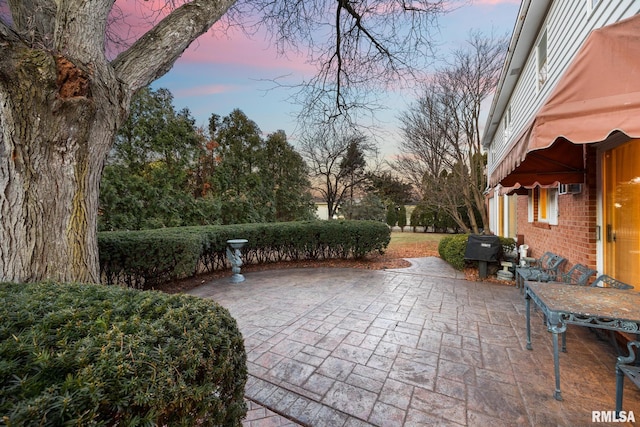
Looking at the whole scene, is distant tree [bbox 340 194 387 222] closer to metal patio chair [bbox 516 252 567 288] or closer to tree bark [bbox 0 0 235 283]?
metal patio chair [bbox 516 252 567 288]

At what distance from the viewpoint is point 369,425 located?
1.93m

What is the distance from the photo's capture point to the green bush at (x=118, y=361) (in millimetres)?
775

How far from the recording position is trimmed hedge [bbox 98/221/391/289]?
4.86 m

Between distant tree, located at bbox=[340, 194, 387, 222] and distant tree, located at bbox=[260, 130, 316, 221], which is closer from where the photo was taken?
distant tree, located at bbox=[260, 130, 316, 221]

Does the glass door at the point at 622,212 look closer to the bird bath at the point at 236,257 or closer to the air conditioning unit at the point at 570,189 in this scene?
the air conditioning unit at the point at 570,189

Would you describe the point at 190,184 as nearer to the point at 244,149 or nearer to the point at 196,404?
the point at 244,149

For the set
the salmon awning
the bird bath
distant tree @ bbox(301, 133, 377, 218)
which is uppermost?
distant tree @ bbox(301, 133, 377, 218)

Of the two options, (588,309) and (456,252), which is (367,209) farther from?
(588,309)

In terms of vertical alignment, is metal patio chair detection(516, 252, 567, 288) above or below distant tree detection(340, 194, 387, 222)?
below

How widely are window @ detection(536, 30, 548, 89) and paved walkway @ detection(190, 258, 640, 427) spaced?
13.8ft

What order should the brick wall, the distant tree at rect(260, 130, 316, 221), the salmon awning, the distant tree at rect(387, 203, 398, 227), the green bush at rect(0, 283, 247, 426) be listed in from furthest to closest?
the distant tree at rect(387, 203, 398, 227), the distant tree at rect(260, 130, 316, 221), the brick wall, the salmon awning, the green bush at rect(0, 283, 247, 426)

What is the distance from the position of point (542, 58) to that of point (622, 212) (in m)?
3.99

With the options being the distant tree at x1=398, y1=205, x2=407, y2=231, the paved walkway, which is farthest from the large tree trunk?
the distant tree at x1=398, y1=205, x2=407, y2=231

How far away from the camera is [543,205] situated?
18.0 ft
